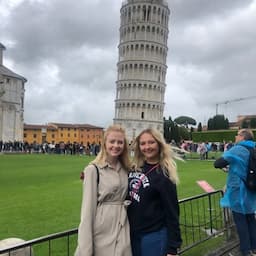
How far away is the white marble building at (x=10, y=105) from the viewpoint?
197ft

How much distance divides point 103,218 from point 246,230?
297 centimetres

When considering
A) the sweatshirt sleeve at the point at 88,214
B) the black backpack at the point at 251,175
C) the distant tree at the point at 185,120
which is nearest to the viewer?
the sweatshirt sleeve at the point at 88,214

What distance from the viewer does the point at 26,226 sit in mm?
7707

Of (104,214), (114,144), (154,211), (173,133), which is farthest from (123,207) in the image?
(173,133)

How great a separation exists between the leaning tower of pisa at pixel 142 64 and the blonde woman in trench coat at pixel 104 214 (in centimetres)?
7441

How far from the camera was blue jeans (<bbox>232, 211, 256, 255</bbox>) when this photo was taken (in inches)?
211

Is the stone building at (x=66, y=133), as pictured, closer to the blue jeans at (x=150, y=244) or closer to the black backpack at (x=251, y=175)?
the black backpack at (x=251, y=175)

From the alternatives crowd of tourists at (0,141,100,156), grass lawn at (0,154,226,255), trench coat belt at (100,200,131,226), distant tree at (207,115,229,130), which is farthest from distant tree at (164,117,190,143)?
trench coat belt at (100,200,131,226)

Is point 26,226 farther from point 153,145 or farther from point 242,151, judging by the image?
point 153,145

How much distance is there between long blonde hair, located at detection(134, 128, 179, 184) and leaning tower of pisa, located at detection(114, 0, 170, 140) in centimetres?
7407

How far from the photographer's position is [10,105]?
62.0 meters

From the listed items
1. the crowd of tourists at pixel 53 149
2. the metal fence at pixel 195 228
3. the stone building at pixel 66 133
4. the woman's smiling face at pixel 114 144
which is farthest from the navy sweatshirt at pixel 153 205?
the stone building at pixel 66 133

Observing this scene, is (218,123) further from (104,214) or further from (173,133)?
(104,214)

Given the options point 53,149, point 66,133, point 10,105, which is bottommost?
point 53,149
